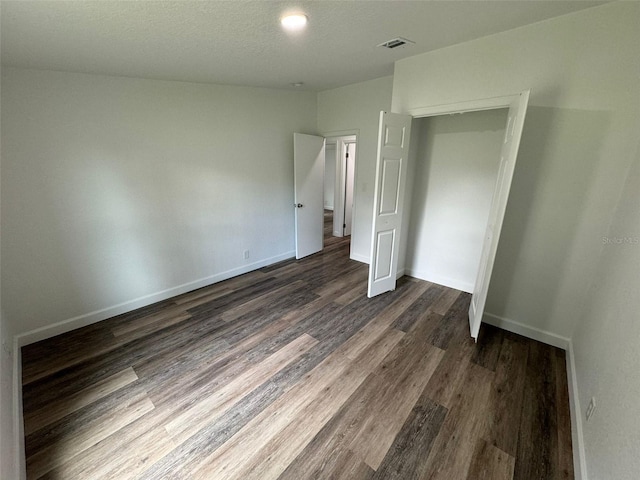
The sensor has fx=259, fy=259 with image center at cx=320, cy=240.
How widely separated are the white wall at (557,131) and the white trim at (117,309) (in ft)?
10.8

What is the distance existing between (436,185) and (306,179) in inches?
77.3

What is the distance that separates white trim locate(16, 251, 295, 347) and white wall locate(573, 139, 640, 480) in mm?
3651

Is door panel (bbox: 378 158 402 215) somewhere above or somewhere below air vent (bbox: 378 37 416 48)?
below

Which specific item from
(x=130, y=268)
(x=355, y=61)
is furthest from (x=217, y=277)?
(x=355, y=61)

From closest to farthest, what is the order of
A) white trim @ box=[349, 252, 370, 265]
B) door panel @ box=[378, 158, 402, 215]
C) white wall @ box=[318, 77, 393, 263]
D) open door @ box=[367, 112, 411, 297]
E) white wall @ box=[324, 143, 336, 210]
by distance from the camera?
1. open door @ box=[367, 112, 411, 297]
2. door panel @ box=[378, 158, 402, 215]
3. white wall @ box=[318, 77, 393, 263]
4. white trim @ box=[349, 252, 370, 265]
5. white wall @ box=[324, 143, 336, 210]

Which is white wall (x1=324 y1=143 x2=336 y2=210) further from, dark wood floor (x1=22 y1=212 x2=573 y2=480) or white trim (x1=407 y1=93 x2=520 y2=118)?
dark wood floor (x1=22 y1=212 x2=573 y2=480)

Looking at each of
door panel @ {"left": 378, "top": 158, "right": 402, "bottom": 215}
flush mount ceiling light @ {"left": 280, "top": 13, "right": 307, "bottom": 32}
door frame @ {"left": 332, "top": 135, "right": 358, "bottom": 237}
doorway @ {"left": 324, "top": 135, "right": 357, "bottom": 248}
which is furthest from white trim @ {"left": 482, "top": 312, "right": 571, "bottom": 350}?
door frame @ {"left": 332, "top": 135, "right": 358, "bottom": 237}

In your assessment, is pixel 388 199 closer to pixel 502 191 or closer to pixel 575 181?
pixel 502 191

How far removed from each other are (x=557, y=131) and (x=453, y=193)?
3.96ft

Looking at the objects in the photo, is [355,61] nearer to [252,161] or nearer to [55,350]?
[252,161]

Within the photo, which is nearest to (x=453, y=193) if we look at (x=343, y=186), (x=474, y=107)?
(x=474, y=107)

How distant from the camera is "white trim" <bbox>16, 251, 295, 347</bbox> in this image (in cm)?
240

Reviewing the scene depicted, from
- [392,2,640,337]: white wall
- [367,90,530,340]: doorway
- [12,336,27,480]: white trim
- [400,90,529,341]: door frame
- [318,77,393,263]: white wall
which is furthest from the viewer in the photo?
[318,77,393,263]: white wall

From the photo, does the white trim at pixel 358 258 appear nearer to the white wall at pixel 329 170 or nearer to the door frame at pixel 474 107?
the door frame at pixel 474 107
